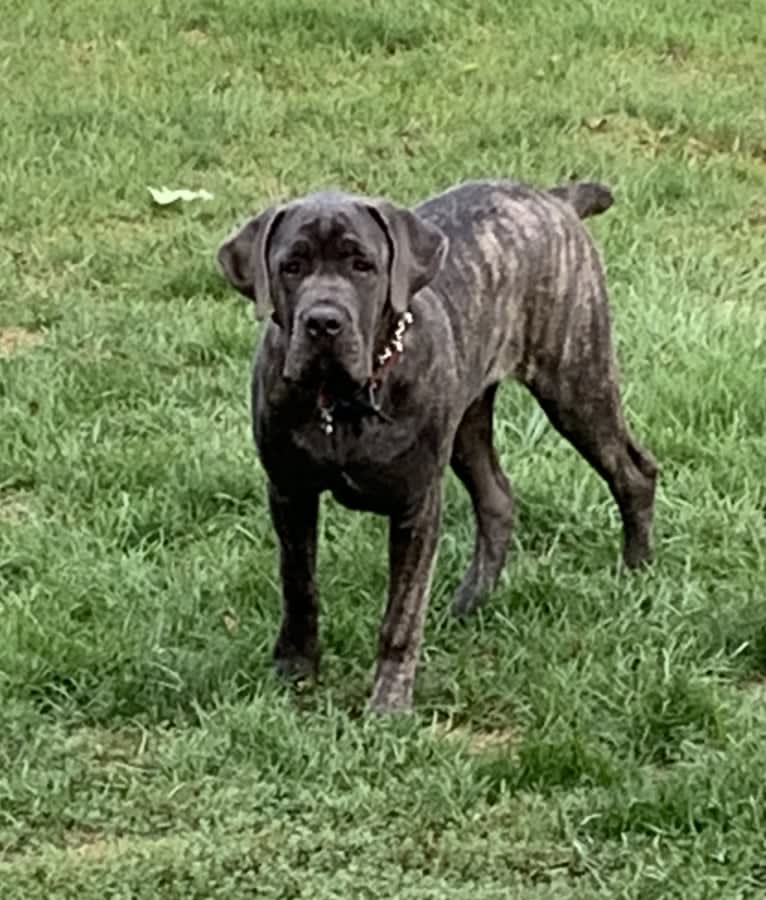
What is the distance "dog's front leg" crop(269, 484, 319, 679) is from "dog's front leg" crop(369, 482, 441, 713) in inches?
7.8

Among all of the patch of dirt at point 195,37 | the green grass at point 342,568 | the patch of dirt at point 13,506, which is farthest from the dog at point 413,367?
the patch of dirt at point 195,37

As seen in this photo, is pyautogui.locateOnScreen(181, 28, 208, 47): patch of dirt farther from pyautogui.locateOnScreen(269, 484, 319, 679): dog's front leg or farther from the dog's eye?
the dog's eye

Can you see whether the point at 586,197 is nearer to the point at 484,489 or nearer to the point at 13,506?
the point at 484,489

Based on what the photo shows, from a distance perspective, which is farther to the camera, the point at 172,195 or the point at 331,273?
the point at 172,195

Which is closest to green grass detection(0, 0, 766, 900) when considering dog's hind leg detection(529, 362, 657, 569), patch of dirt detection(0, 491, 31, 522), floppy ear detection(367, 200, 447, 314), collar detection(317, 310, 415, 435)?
patch of dirt detection(0, 491, 31, 522)

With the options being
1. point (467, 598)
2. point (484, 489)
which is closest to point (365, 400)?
point (467, 598)

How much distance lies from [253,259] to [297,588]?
91cm

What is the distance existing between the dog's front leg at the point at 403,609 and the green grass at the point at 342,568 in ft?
0.29

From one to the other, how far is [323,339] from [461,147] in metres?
5.78

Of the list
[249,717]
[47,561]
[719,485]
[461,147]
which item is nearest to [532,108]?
[461,147]

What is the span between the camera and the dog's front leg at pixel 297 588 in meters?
5.46

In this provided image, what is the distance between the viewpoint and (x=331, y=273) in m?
4.95

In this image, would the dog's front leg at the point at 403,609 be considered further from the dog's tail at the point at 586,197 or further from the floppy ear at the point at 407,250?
the dog's tail at the point at 586,197

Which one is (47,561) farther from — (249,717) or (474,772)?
(474,772)
